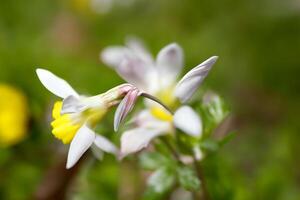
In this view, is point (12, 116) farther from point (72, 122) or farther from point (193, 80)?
point (193, 80)

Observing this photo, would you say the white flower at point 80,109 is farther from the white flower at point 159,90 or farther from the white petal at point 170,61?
the white petal at point 170,61

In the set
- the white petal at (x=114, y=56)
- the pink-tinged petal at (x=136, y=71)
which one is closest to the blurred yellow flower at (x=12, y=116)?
the white petal at (x=114, y=56)

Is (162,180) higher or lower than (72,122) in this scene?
lower

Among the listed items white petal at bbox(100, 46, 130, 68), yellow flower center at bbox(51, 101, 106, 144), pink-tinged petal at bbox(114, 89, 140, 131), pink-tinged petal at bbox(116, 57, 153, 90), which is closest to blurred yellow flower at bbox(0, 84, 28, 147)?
white petal at bbox(100, 46, 130, 68)

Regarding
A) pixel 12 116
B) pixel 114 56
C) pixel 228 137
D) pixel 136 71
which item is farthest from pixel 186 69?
pixel 228 137

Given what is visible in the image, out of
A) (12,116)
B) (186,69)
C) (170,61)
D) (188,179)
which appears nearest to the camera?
(188,179)

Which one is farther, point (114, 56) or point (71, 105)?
point (114, 56)

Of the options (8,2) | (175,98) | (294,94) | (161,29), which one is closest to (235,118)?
(294,94)

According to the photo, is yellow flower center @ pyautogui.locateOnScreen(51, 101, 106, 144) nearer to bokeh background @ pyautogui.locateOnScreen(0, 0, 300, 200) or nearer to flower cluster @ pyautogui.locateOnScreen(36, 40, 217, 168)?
flower cluster @ pyautogui.locateOnScreen(36, 40, 217, 168)
